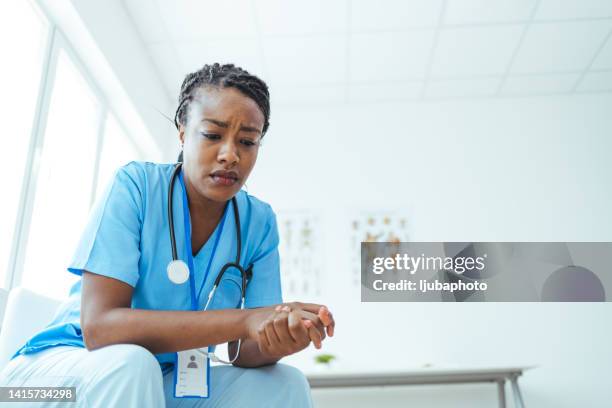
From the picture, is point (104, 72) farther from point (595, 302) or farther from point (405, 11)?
point (595, 302)

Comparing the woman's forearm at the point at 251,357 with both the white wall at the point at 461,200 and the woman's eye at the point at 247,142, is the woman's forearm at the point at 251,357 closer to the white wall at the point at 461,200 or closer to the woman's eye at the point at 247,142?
the woman's eye at the point at 247,142

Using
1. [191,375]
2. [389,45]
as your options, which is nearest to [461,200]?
[389,45]

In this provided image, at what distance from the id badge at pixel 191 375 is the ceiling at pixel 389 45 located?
86.8 inches

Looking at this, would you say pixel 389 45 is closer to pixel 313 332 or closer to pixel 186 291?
pixel 186 291

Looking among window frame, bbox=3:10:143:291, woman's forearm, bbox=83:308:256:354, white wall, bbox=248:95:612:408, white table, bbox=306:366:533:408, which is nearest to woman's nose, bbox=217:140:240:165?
woman's forearm, bbox=83:308:256:354

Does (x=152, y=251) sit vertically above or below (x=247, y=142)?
below

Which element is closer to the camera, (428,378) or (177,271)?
(177,271)

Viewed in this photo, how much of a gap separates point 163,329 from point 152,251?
212 mm

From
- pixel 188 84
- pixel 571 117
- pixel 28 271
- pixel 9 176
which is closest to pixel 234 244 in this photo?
pixel 188 84

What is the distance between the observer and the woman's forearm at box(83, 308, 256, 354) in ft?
2.71

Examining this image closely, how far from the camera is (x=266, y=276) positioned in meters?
1.14

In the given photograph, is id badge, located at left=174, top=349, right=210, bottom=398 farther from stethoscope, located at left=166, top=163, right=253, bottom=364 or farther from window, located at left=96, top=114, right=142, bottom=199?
window, located at left=96, top=114, right=142, bottom=199

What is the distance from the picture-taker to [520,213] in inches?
131

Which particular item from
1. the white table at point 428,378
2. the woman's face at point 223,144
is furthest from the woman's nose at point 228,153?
the white table at point 428,378
